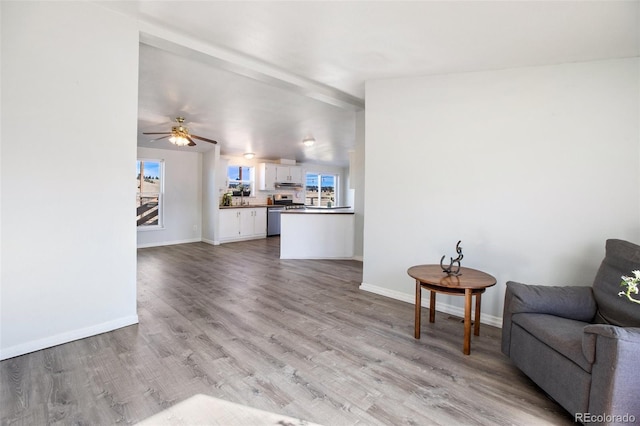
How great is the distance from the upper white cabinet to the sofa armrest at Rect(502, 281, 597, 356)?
769 cm

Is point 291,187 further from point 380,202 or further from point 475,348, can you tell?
point 475,348

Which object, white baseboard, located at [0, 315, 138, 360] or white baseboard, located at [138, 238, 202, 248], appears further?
white baseboard, located at [138, 238, 202, 248]

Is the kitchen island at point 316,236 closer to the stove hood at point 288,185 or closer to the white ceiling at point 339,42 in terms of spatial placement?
the white ceiling at point 339,42

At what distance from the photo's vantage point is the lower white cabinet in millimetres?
7543

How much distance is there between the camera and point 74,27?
2.29 meters

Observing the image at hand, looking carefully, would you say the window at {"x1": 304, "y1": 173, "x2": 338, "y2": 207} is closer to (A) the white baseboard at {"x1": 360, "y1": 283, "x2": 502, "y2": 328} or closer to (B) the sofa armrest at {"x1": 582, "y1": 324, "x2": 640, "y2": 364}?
(A) the white baseboard at {"x1": 360, "y1": 283, "x2": 502, "y2": 328}

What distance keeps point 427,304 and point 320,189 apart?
8.42 meters

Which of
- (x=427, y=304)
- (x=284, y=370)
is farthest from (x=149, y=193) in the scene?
(x=427, y=304)

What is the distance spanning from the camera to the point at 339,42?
2.71 meters

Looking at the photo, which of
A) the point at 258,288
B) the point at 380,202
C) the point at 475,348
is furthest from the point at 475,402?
the point at 258,288

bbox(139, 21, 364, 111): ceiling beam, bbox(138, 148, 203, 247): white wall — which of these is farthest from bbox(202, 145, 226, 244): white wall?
bbox(139, 21, 364, 111): ceiling beam

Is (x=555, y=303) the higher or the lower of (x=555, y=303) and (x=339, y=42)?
the lower

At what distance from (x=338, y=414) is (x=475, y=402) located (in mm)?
820

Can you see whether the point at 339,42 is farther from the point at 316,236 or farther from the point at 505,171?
the point at 316,236
